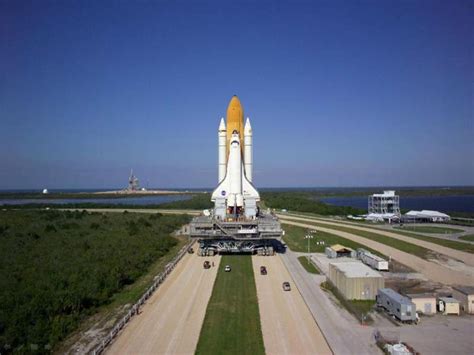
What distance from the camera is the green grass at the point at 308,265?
31.0 m

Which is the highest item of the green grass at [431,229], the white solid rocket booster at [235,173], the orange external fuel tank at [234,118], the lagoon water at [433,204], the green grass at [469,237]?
the orange external fuel tank at [234,118]

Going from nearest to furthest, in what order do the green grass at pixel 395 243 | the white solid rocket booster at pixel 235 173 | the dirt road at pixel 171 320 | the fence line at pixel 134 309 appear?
the fence line at pixel 134 309 < the dirt road at pixel 171 320 < the green grass at pixel 395 243 < the white solid rocket booster at pixel 235 173

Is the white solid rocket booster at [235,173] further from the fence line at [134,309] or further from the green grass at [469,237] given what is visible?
the green grass at [469,237]

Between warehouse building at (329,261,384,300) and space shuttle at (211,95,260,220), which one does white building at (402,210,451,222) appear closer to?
space shuttle at (211,95,260,220)

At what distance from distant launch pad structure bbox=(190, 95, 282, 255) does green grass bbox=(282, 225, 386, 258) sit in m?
3.57

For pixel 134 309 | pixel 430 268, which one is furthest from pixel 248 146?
pixel 134 309

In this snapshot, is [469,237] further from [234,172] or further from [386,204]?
[234,172]

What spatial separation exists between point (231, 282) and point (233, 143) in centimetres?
1647

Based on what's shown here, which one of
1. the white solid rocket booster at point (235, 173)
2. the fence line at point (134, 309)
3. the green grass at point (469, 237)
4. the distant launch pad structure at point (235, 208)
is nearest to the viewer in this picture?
the fence line at point (134, 309)

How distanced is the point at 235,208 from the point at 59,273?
18.0 meters

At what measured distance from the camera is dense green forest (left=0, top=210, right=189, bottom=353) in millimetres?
18578

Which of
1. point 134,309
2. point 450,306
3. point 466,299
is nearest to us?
point 134,309

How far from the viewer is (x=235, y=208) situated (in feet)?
131

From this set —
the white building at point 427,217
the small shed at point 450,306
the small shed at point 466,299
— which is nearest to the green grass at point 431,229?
the white building at point 427,217
